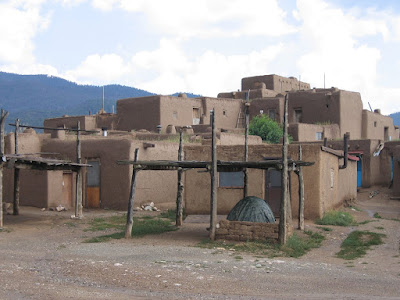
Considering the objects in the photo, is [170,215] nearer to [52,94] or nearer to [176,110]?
[176,110]

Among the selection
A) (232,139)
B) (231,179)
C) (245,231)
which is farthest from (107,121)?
(245,231)

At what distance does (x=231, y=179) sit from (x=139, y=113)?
60.2ft

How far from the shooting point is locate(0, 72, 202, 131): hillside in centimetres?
15088

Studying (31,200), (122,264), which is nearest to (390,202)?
(31,200)

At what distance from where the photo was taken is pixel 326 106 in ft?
130

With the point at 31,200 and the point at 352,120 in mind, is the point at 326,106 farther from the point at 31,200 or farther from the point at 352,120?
the point at 31,200

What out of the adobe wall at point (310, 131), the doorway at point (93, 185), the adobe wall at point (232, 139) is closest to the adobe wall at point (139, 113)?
the adobe wall at point (232, 139)

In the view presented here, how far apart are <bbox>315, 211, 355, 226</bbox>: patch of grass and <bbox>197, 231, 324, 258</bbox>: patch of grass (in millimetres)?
3780

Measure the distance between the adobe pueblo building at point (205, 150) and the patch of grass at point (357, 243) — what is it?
2.82 meters

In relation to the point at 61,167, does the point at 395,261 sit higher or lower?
lower

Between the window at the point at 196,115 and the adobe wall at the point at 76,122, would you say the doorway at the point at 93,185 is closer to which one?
the window at the point at 196,115

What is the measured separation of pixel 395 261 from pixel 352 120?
2911cm

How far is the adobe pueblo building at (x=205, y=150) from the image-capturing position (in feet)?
66.8

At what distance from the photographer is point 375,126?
145 ft
